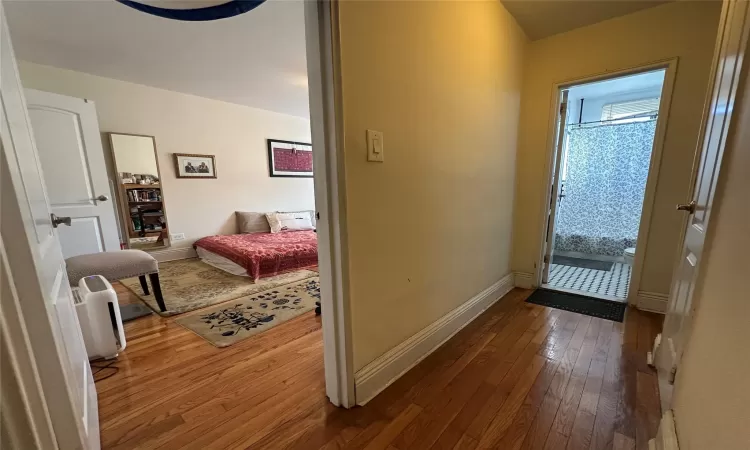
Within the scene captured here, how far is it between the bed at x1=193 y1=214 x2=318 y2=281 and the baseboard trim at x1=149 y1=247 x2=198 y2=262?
11 cm

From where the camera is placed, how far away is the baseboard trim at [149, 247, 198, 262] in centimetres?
378

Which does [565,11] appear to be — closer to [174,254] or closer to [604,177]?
[604,177]

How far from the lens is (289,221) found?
186 inches

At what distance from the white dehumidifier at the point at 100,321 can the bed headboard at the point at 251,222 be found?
9.16ft

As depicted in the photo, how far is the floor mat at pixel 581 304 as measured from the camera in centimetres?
219

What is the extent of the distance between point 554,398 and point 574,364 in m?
Answer: 0.37

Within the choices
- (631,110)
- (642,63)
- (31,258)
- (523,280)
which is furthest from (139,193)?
(631,110)

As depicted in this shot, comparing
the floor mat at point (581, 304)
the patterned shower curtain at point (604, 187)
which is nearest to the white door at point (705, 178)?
the floor mat at point (581, 304)

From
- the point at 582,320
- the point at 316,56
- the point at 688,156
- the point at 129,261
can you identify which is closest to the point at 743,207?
the point at 316,56

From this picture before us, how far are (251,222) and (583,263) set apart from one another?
15.7 ft

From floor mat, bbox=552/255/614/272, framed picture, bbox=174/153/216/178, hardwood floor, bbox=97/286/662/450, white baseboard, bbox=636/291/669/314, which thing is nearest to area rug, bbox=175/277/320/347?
hardwood floor, bbox=97/286/662/450

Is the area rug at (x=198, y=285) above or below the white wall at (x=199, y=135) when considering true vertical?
below

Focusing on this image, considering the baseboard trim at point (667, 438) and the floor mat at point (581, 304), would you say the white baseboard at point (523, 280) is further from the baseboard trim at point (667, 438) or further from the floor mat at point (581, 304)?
the baseboard trim at point (667, 438)

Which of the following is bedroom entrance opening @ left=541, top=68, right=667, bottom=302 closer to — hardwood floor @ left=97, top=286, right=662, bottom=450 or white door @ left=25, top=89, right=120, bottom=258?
hardwood floor @ left=97, top=286, right=662, bottom=450
